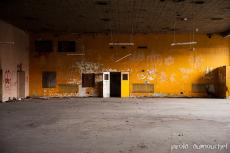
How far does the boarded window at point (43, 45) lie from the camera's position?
23438 mm

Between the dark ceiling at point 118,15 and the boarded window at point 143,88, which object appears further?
the boarded window at point 143,88

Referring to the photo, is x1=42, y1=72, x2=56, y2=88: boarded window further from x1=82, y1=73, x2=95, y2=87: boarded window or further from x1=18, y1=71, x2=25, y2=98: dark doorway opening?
x1=82, y1=73, x2=95, y2=87: boarded window

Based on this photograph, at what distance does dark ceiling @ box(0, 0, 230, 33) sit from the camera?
14328 mm

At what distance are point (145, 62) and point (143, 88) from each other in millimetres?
1872

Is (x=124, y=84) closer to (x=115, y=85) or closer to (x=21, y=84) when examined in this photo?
(x=115, y=85)

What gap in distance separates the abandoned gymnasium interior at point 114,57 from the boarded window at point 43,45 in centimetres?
7

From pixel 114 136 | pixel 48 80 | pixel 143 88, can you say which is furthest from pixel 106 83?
pixel 114 136

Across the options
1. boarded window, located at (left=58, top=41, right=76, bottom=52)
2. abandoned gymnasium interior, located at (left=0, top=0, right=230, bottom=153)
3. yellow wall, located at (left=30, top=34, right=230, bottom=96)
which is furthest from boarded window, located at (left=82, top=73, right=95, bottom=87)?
boarded window, located at (left=58, top=41, right=76, bottom=52)

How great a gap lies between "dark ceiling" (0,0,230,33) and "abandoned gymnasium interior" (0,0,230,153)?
0.15 ft

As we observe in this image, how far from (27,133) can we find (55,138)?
105 cm

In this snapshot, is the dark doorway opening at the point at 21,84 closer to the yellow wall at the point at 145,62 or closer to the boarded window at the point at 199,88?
the yellow wall at the point at 145,62

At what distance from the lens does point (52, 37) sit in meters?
23.4

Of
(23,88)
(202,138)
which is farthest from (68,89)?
(202,138)

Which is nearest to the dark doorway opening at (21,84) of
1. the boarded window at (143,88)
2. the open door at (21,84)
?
the open door at (21,84)
